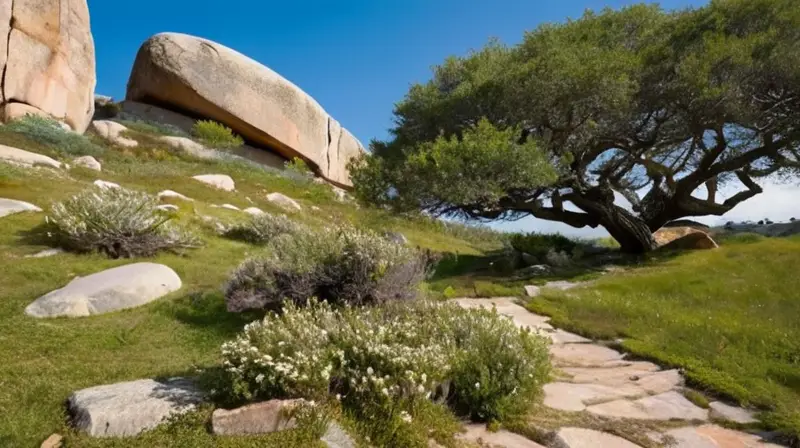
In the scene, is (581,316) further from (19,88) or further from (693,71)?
(19,88)

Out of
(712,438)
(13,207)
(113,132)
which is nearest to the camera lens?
(712,438)

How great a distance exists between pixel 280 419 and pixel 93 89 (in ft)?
103

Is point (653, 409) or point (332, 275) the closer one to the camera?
point (653, 409)

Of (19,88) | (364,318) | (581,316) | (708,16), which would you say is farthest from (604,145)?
(19,88)

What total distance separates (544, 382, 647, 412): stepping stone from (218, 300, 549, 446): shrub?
0.62 feet

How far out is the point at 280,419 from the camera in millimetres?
3369

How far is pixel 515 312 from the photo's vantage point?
816 centimetres

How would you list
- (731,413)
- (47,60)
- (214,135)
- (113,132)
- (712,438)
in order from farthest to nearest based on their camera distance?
(214,135) < (113,132) < (47,60) < (731,413) < (712,438)

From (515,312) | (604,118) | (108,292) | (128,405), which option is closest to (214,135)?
(604,118)

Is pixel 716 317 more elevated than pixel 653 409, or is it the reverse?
pixel 716 317

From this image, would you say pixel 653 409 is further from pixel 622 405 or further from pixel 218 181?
pixel 218 181

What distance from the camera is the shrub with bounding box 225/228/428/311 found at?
6.18 m

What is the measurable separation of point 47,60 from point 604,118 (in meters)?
25.9

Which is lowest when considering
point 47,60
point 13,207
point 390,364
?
point 390,364
